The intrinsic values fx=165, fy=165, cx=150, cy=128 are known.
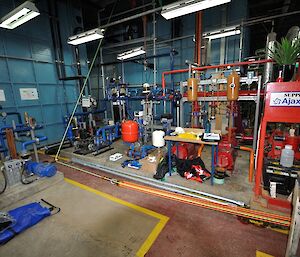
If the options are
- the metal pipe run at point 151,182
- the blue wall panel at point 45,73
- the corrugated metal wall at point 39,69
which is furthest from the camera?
the blue wall panel at point 45,73

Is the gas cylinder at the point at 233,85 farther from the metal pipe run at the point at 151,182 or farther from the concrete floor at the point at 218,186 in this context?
the metal pipe run at the point at 151,182

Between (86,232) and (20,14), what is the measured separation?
19.2ft

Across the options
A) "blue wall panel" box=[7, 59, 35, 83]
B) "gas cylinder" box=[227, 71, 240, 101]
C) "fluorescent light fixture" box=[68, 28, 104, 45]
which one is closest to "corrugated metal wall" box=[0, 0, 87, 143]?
"blue wall panel" box=[7, 59, 35, 83]

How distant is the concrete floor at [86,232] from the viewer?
88.5 inches

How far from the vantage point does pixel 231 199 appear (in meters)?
3.08

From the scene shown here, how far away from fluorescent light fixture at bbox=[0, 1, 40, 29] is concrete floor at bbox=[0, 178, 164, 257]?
15.5 ft

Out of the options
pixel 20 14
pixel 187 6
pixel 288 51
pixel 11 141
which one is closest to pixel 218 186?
pixel 288 51

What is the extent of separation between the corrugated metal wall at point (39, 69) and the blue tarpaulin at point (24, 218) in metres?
4.97

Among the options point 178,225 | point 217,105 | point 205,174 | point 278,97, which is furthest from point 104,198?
point 217,105

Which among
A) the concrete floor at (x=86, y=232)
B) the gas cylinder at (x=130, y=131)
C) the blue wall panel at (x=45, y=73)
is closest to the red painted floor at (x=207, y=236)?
the concrete floor at (x=86, y=232)

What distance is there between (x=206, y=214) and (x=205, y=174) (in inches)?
39.8

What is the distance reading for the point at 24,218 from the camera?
8.79 ft

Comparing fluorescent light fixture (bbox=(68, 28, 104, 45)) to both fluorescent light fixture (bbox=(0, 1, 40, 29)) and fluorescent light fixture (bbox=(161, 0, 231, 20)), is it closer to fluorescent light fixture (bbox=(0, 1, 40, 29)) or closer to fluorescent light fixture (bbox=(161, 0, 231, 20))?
fluorescent light fixture (bbox=(0, 1, 40, 29))

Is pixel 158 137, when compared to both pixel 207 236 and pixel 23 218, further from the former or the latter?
pixel 23 218
